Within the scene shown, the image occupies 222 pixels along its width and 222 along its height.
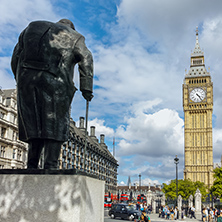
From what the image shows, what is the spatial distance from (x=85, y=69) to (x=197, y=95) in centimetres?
9988

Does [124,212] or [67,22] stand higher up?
[67,22]

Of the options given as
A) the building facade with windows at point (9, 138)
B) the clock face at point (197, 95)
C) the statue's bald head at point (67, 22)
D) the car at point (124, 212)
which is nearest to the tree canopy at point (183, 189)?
the clock face at point (197, 95)

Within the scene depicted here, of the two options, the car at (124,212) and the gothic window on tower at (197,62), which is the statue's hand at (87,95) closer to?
the car at (124,212)

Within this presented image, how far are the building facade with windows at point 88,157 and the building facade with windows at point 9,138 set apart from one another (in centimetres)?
931

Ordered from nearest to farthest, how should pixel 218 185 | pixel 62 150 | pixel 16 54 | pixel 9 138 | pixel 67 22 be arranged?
pixel 16 54
pixel 67 22
pixel 9 138
pixel 218 185
pixel 62 150

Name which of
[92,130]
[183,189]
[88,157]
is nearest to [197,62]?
[92,130]

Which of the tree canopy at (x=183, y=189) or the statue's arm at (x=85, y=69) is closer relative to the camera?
the statue's arm at (x=85, y=69)

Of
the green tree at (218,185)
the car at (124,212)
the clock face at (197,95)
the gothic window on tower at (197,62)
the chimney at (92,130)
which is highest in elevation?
the gothic window on tower at (197,62)

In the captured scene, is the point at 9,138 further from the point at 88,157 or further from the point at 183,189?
the point at 183,189

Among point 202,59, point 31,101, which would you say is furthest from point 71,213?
point 202,59

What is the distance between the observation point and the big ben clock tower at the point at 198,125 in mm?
95250

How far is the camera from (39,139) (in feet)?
15.0

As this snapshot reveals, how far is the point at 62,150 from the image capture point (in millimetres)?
56125

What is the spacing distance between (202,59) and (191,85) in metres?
14.8
